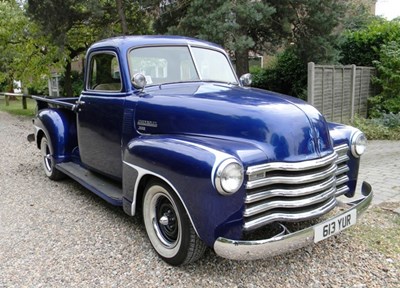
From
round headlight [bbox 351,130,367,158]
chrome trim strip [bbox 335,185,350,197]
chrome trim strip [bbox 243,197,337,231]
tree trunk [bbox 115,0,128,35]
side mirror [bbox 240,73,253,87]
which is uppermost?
tree trunk [bbox 115,0,128,35]

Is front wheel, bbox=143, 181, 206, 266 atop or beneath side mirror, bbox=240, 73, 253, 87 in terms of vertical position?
beneath

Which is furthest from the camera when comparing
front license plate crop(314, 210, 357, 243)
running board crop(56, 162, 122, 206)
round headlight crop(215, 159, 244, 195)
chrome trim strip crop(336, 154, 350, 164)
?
running board crop(56, 162, 122, 206)

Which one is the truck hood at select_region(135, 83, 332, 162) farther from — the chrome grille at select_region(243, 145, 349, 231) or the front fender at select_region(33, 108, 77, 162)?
the front fender at select_region(33, 108, 77, 162)

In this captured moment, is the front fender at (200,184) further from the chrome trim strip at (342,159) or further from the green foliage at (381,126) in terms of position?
the green foliage at (381,126)

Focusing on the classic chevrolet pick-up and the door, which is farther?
the door

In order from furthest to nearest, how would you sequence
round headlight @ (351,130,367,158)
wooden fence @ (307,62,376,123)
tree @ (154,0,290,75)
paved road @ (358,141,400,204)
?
wooden fence @ (307,62,376,123), tree @ (154,0,290,75), paved road @ (358,141,400,204), round headlight @ (351,130,367,158)

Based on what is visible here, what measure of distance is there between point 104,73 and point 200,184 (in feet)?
8.22

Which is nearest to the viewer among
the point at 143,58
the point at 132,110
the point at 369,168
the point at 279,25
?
the point at 132,110

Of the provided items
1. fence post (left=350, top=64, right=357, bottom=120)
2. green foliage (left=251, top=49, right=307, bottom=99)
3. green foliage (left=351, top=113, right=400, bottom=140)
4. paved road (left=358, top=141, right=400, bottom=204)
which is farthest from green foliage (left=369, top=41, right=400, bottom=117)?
paved road (left=358, top=141, right=400, bottom=204)

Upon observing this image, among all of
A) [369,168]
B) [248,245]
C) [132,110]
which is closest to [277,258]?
[248,245]

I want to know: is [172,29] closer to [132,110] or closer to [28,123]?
[132,110]

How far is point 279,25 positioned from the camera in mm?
9969

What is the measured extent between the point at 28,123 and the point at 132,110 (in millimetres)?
11720

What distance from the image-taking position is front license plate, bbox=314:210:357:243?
9.54ft
